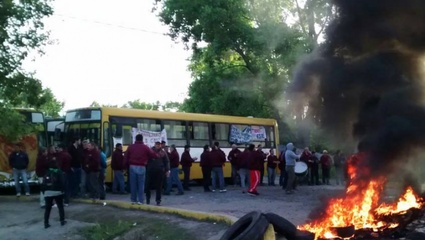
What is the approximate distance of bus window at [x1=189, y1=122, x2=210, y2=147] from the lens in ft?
72.6

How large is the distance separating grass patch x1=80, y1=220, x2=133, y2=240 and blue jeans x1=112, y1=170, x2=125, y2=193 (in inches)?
212

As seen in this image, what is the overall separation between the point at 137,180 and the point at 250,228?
5.86 metres

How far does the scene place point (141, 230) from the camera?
11727 mm

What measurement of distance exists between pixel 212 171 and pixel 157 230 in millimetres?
8670

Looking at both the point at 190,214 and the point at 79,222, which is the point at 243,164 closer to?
the point at 190,214

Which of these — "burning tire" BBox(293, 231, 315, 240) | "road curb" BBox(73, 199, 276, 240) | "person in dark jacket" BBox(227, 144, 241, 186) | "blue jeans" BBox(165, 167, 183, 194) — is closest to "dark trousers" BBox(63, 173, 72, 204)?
"road curb" BBox(73, 199, 276, 240)

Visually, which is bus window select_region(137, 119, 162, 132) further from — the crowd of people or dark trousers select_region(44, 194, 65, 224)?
dark trousers select_region(44, 194, 65, 224)

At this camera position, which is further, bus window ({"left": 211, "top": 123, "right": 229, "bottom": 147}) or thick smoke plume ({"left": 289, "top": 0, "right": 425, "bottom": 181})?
bus window ({"left": 211, "top": 123, "right": 229, "bottom": 147})

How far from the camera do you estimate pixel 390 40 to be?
38.4 feet

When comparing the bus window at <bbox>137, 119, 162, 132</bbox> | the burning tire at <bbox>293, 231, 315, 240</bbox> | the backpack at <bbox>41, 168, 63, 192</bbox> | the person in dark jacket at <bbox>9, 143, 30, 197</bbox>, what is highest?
the bus window at <bbox>137, 119, 162, 132</bbox>

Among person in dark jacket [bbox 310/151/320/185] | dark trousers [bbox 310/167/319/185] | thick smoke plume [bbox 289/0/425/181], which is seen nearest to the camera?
thick smoke plume [bbox 289/0/425/181]

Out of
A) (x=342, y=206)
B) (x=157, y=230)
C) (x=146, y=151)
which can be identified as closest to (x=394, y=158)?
(x=342, y=206)

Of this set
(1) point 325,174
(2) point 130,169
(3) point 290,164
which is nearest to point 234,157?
(3) point 290,164

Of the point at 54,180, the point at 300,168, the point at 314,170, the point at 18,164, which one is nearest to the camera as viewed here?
the point at 54,180
